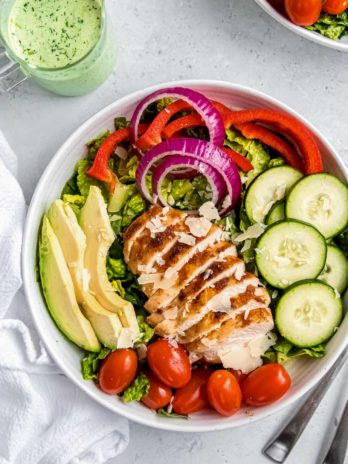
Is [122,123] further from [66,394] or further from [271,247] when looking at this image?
[66,394]

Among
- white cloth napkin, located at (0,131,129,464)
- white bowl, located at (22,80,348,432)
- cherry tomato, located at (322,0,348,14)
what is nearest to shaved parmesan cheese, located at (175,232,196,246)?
white bowl, located at (22,80,348,432)

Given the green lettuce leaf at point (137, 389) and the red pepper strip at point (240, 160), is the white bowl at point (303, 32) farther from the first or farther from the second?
the green lettuce leaf at point (137, 389)

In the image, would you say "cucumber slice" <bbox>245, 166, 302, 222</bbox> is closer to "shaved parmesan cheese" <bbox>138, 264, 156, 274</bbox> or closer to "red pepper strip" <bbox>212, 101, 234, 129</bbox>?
"red pepper strip" <bbox>212, 101, 234, 129</bbox>

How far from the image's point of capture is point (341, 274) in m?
2.96

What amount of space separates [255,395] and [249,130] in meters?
1.18

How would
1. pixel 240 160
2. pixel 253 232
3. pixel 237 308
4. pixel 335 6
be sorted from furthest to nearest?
pixel 335 6 < pixel 240 160 < pixel 253 232 < pixel 237 308

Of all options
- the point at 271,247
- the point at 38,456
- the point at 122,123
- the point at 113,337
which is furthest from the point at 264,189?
the point at 38,456

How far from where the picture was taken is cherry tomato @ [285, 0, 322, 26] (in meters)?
3.02

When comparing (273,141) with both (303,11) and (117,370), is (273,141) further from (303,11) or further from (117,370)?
(117,370)

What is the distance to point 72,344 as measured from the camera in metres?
3.00

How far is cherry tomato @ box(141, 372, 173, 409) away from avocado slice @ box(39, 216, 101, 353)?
0.98 feet

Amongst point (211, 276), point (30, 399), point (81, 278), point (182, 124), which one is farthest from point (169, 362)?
point (182, 124)

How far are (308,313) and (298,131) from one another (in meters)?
0.79

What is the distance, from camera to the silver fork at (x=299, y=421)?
10.3ft
